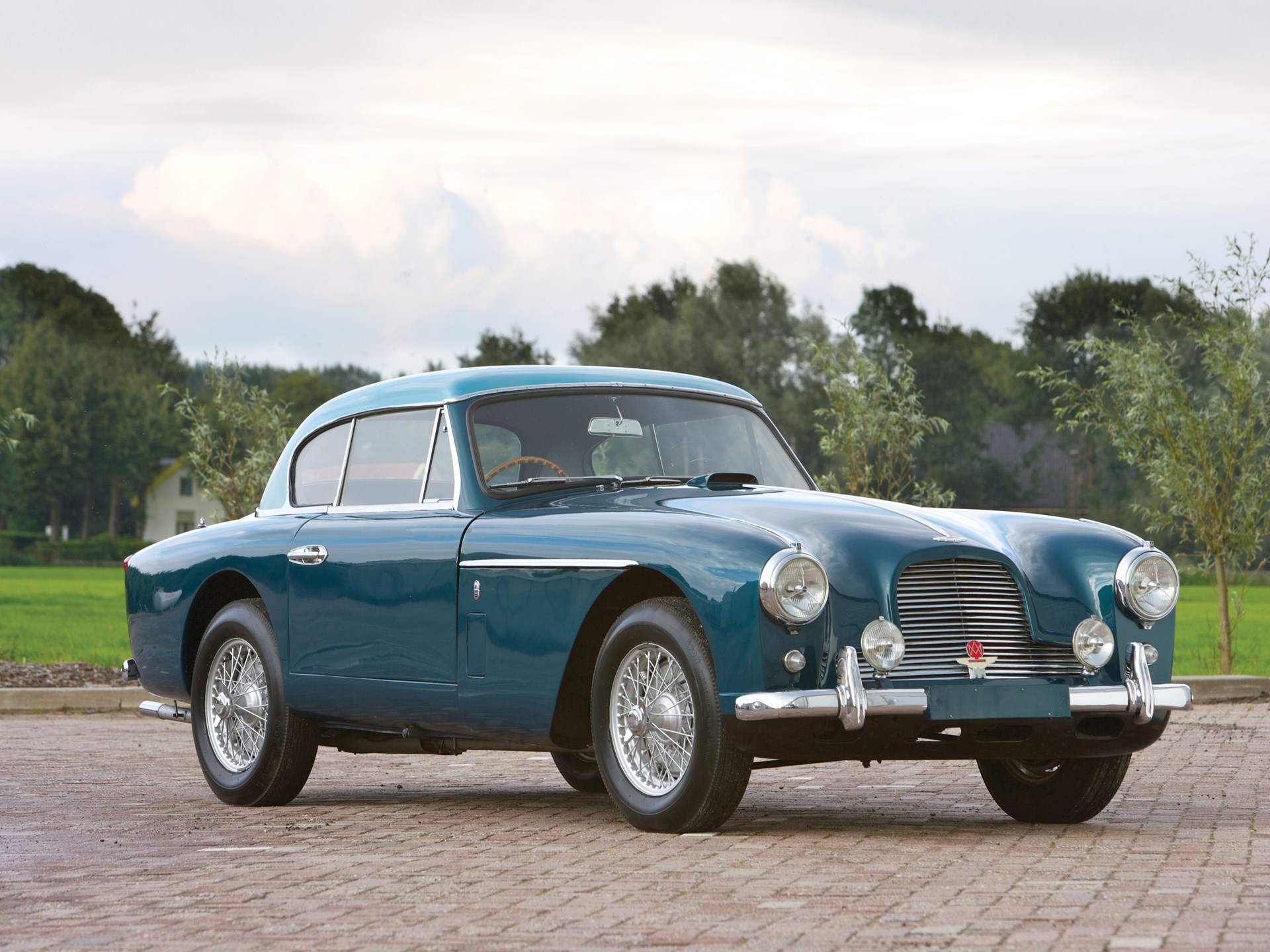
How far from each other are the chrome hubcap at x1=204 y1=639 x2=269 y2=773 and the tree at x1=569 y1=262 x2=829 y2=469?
185 ft

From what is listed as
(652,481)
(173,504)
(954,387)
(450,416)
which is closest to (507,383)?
(450,416)

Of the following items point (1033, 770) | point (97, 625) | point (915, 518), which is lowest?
point (97, 625)

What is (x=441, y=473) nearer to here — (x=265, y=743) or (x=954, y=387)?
(x=265, y=743)

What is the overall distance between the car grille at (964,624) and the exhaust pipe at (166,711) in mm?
4100

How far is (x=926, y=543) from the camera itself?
6.88 metres

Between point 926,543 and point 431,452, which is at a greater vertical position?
point 431,452

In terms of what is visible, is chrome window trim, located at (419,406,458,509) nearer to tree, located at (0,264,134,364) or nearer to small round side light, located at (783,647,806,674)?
small round side light, located at (783,647,806,674)

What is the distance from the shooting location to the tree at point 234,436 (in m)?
20.3

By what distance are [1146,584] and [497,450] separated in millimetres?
2768

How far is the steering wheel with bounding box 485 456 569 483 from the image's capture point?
8.09 metres

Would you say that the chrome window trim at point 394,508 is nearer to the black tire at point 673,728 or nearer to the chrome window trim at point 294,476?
the chrome window trim at point 294,476

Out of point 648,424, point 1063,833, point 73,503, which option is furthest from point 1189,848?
point 73,503

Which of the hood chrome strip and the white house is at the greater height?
the white house

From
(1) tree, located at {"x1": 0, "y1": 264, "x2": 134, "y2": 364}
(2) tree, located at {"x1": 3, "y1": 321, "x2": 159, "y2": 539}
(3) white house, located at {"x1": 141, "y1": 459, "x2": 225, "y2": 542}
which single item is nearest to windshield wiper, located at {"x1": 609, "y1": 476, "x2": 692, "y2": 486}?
(2) tree, located at {"x1": 3, "y1": 321, "x2": 159, "y2": 539}
